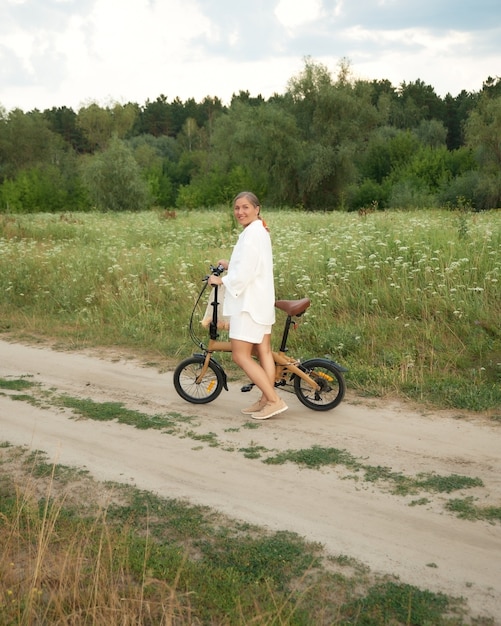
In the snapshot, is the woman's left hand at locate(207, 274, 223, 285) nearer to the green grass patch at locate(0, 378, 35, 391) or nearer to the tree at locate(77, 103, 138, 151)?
the green grass patch at locate(0, 378, 35, 391)

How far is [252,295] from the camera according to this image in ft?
21.1

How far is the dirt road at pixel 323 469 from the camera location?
13.0 feet

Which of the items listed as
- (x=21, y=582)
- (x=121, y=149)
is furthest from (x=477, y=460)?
(x=121, y=149)

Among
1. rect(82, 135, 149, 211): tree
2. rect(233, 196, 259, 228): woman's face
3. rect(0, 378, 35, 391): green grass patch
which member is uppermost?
rect(82, 135, 149, 211): tree

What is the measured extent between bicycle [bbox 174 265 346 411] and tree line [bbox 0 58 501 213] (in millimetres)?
26263

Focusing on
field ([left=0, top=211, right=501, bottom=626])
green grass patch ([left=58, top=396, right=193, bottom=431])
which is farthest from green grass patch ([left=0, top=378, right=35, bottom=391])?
green grass patch ([left=58, top=396, right=193, bottom=431])

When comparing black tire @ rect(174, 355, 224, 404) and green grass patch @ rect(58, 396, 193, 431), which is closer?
green grass patch @ rect(58, 396, 193, 431)

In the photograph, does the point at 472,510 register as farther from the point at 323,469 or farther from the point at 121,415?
the point at 121,415

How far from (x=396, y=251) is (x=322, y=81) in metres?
41.8

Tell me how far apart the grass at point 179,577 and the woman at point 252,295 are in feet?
7.11

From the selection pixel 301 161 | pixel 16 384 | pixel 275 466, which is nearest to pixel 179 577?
pixel 275 466

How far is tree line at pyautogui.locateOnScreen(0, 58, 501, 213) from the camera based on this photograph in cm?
4650

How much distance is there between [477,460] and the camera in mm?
5391

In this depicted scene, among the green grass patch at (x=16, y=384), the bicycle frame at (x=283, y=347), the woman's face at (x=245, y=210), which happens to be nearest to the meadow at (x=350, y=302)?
the bicycle frame at (x=283, y=347)
